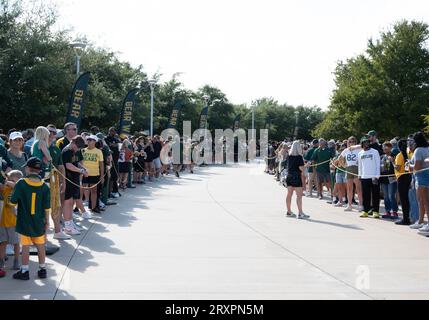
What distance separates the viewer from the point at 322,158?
17.0 meters

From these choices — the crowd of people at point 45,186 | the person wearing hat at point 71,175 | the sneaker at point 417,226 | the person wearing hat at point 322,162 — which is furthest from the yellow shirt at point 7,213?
the person wearing hat at point 322,162

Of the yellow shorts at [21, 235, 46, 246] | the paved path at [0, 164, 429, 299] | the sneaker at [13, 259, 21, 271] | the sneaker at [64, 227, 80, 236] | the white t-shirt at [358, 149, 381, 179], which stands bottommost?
the paved path at [0, 164, 429, 299]

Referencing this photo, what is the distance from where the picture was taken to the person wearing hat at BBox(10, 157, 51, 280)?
6.79m

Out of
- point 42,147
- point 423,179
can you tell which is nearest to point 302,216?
point 423,179

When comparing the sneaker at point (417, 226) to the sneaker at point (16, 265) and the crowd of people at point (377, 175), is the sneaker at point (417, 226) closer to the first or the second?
the crowd of people at point (377, 175)

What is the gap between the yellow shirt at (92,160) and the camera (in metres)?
12.1

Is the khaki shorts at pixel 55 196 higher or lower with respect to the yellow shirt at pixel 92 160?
lower

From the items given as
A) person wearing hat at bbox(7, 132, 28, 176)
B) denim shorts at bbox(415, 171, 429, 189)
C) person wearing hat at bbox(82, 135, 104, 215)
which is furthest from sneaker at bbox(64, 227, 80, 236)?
denim shorts at bbox(415, 171, 429, 189)

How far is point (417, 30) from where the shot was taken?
34.3m

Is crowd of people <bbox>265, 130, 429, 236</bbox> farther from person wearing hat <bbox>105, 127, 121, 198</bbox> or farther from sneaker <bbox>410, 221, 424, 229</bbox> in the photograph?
person wearing hat <bbox>105, 127, 121, 198</bbox>

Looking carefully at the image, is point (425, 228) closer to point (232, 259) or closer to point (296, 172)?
point (296, 172)

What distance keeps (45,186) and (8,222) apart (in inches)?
28.8

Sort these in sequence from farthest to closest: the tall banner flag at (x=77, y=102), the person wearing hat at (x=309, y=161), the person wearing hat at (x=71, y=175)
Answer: the person wearing hat at (x=309, y=161) → the tall banner flag at (x=77, y=102) → the person wearing hat at (x=71, y=175)

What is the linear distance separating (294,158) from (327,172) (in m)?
4.53
